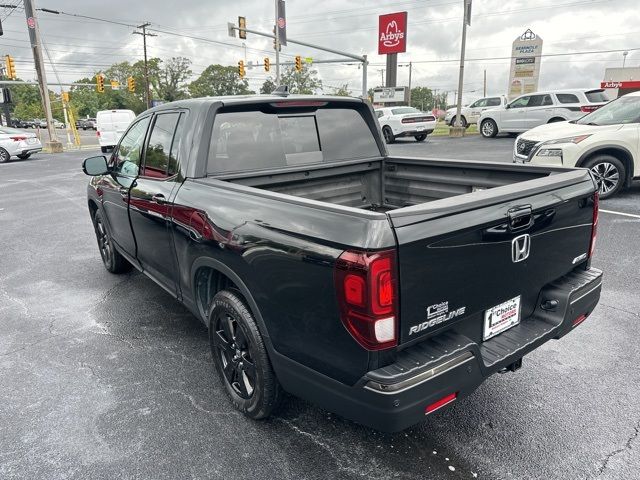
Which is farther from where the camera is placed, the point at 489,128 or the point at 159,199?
the point at 489,128

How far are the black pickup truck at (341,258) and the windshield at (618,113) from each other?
634cm

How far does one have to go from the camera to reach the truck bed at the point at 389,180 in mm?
3426

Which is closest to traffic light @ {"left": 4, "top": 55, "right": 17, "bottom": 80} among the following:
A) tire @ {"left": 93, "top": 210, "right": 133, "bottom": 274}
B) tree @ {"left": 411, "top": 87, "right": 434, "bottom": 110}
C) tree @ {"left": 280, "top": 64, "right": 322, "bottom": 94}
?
tire @ {"left": 93, "top": 210, "right": 133, "bottom": 274}

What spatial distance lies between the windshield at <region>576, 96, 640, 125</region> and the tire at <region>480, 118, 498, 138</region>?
13747mm

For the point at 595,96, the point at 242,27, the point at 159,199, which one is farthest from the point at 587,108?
the point at 159,199

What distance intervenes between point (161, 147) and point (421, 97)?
139 metres

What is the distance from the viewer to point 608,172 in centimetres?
835

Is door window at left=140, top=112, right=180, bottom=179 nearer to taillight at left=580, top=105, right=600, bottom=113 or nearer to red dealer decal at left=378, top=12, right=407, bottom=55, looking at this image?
taillight at left=580, top=105, right=600, bottom=113

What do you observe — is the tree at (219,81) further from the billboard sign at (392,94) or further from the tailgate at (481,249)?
the tailgate at (481,249)

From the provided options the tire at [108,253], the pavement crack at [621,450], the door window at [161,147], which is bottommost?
the pavement crack at [621,450]

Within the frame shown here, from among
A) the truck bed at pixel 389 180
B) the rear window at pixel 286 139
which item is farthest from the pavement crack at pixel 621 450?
the rear window at pixel 286 139

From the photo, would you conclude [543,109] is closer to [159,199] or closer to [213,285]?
[159,199]

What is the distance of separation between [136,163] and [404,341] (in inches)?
118

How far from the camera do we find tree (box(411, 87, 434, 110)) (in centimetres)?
13225
